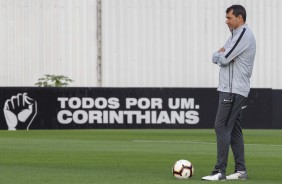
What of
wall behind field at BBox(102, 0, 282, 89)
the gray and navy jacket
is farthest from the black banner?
the gray and navy jacket

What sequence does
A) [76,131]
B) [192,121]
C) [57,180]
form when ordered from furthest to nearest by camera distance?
1. [192,121]
2. [76,131]
3. [57,180]

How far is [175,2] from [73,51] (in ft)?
14.4

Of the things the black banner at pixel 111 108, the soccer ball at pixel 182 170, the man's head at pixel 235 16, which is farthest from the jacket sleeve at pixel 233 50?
the black banner at pixel 111 108

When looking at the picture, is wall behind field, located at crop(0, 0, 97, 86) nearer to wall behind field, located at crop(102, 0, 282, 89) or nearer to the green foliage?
the green foliage

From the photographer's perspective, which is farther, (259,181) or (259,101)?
(259,101)

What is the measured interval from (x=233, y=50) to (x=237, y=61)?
18cm

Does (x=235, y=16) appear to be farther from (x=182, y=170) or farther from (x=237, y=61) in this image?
(x=182, y=170)

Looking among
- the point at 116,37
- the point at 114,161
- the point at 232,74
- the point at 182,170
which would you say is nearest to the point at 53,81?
the point at 116,37

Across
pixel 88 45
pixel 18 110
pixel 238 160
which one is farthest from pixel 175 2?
pixel 238 160

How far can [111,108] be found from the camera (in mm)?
32094

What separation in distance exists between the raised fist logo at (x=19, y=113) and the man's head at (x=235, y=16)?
19717 mm

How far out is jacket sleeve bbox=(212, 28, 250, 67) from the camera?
12.2m

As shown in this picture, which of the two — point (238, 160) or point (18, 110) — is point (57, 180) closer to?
point (238, 160)

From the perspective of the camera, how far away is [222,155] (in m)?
12.4
